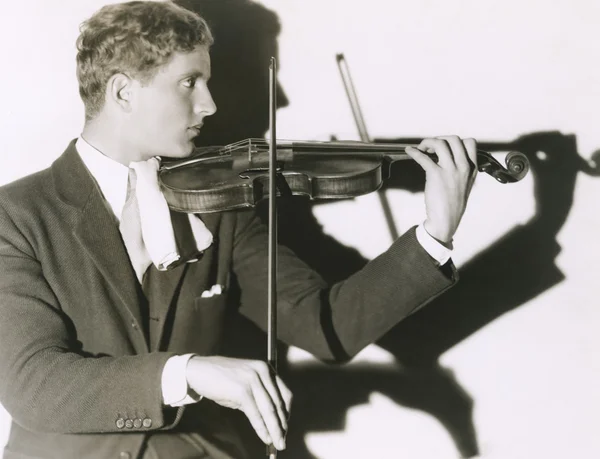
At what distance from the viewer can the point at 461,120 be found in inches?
75.0

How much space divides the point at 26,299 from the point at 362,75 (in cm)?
102

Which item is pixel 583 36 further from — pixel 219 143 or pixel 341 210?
pixel 219 143

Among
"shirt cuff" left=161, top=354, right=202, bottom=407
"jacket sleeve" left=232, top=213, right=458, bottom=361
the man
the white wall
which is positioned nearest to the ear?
the man

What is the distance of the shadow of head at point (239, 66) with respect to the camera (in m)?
1.93

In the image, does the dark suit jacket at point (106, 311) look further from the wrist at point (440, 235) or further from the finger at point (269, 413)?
the finger at point (269, 413)

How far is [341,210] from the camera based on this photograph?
1954 mm

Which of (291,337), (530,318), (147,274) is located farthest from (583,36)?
(147,274)

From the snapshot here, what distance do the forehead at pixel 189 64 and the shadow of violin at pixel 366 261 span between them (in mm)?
219

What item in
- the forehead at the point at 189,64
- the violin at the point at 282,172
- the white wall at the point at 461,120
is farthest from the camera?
the white wall at the point at 461,120

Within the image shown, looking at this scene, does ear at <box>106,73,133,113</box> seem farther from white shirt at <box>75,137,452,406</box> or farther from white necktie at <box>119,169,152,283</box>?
white necktie at <box>119,169,152,283</box>

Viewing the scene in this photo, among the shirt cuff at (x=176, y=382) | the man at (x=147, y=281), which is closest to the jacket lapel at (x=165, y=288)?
the man at (x=147, y=281)

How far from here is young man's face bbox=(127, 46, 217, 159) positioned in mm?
1667

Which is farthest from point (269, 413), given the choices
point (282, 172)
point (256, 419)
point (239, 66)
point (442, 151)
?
point (239, 66)

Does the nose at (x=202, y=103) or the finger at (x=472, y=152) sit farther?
the nose at (x=202, y=103)
